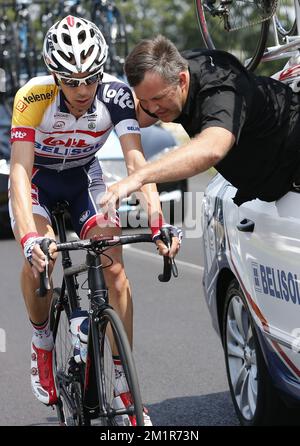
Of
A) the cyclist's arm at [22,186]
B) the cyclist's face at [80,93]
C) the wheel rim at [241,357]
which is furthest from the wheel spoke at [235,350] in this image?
the cyclist's face at [80,93]

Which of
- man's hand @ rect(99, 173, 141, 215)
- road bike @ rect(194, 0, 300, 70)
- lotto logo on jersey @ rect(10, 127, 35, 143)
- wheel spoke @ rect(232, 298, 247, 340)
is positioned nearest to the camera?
man's hand @ rect(99, 173, 141, 215)

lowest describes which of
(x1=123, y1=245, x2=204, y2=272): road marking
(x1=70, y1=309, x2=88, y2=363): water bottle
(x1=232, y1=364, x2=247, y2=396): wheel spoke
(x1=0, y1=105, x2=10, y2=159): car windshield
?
(x1=123, y1=245, x2=204, y2=272): road marking

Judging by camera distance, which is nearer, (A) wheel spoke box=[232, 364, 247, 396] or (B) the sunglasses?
(B) the sunglasses

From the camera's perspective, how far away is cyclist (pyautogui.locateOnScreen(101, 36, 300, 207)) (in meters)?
4.94

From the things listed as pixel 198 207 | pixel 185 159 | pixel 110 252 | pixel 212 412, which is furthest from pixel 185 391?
pixel 198 207

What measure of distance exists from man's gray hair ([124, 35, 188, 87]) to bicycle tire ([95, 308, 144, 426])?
1051mm

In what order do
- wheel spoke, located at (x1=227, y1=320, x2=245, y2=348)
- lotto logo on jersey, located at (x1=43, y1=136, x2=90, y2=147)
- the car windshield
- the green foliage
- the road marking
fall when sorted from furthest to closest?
the green foliage < the car windshield < the road marking < wheel spoke, located at (x1=227, y1=320, x2=245, y2=348) < lotto logo on jersey, located at (x1=43, y1=136, x2=90, y2=147)

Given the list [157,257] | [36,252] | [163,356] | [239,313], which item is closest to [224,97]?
[36,252]

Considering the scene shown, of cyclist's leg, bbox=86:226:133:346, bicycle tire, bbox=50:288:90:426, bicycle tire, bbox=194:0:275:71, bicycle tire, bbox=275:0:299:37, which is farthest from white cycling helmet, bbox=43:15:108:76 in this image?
bicycle tire, bbox=275:0:299:37

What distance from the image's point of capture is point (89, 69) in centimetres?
564

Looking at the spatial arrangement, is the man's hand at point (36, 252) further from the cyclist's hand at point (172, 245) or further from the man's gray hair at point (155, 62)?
the man's gray hair at point (155, 62)

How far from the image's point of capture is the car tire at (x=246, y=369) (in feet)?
20.0

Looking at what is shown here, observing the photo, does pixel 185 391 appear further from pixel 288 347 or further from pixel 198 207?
pixel 198 207

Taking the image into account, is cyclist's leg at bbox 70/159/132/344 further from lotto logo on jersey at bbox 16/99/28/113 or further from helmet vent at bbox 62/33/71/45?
helmet vent at bbox 62/33/71/45
